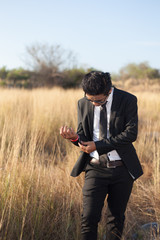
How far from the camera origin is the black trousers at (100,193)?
6.32ft

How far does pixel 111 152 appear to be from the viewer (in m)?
1.99

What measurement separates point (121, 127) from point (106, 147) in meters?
0.21

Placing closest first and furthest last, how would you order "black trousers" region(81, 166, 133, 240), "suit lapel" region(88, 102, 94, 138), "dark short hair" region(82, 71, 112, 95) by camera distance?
"dark short hair" region(82, 71, 112, 95) < "black trousers" region(81, 166, 133, 240) < "suit lapel" region(88, 102, 94, 138)

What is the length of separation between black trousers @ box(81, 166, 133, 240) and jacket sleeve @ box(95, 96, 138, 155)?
17cm

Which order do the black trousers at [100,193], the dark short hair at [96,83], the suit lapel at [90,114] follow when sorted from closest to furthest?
the dark short hair at [96,83], the black trousers at [100,193], the suit lapel at [90,114]

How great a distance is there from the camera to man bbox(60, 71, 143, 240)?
6.21ft

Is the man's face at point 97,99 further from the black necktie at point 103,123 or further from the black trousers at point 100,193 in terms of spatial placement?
the black trousers at point 100,193

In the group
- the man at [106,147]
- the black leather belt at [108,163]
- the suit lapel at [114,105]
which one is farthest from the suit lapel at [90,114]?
the black leather belt at [108,163]

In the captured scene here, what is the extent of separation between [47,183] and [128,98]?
4.00 ft

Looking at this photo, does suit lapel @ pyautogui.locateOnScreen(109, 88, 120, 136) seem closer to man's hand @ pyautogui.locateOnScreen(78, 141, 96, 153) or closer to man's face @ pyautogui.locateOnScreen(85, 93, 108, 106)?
man's face @ pyautogui.locateOnScreen(85, 93, 108, 106)

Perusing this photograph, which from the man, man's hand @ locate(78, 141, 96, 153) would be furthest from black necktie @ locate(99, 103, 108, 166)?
man's hand @ locate(78, 141, 96, 153)

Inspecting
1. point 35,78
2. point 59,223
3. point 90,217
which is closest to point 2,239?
point 59,223

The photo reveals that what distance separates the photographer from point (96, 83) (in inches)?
71.5

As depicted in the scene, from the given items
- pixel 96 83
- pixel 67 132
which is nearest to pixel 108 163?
pixel 67 132
